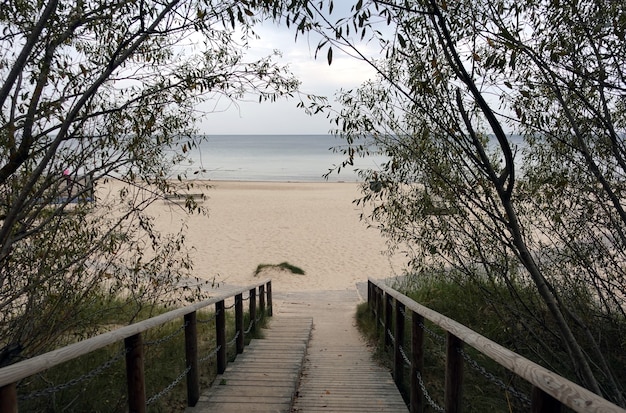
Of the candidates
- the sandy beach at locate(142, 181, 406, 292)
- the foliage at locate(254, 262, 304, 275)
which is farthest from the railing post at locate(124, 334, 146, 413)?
the foliage at locate(254, 262, 304, 275)

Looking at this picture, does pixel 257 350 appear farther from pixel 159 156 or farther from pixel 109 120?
pixel 109 120

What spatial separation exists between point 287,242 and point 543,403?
17228 millimetres

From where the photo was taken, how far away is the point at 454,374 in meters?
2.97

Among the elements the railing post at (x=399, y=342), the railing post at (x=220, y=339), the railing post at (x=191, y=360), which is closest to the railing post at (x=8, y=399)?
the railing post at (x=191, y=360)

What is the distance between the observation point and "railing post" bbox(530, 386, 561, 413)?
1.86 metres

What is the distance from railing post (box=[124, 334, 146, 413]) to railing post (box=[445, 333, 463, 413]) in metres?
1.99

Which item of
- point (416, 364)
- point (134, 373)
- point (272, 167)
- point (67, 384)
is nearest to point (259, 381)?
point (416, 364)

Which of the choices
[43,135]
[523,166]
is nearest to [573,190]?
[523,166]

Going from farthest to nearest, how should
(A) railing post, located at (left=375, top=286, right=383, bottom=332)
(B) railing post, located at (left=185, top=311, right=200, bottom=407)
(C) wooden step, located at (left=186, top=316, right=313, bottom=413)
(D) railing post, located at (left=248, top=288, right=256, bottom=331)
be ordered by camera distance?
(A) railing post, located at (left=375, top=286, right=383, bottom=332), (D) railing post, located at (left=248, top=288, right=256, bottom=331), (B) railing post, located at (left=185, top=311, right=200, bottom=407), (C) wooden step, located at (left=186, top=316, right=313, bottom=413)

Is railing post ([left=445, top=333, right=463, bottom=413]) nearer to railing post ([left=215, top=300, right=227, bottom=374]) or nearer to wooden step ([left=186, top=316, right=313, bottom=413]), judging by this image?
wooden step ([left=186, top=316, right=313, bottom=413])

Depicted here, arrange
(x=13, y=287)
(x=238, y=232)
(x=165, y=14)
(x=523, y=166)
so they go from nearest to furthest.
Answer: (x=165, y=14) → (x=13, y=287) → (x=523, y=166) → (x=238, y=232)

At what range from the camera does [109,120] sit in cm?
415

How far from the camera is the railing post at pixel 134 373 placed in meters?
3.12

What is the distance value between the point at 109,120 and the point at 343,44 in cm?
228
